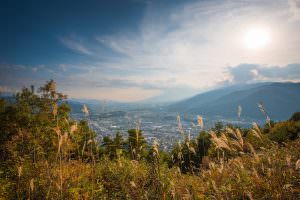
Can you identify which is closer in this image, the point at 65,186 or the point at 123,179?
the point at 65,186

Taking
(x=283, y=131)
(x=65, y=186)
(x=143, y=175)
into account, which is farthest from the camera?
(x=283, y=131)

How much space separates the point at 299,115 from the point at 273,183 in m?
41.1

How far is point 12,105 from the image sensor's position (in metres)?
23.0

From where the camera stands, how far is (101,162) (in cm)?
914

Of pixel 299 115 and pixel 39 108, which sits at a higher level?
pixel 39 108

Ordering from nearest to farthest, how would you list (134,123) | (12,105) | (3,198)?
(3,198) < (134,123) < (12,105)

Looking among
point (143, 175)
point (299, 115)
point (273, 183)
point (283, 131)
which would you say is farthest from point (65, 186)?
point (299, 115)

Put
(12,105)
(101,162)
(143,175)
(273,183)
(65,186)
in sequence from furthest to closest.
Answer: (12,105) → (101,162) → (143,175) → (65,186) → (273,183)

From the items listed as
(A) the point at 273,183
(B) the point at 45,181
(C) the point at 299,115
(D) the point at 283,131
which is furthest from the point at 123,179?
(C) the point at 299,115

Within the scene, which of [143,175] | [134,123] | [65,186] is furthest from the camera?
[143,175]

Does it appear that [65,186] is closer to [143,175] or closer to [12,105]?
[143,175]

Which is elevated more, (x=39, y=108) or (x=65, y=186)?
(x=39, y=108)

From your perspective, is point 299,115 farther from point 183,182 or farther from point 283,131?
point 183,182

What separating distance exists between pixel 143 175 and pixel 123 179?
655mm
